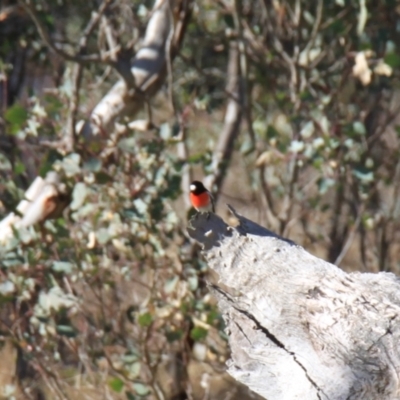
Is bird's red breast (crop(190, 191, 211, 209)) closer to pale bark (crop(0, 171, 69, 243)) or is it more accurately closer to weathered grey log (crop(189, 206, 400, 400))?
weathered grey log (crop(189, 206, 400, 400))

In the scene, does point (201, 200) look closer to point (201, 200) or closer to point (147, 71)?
point (201, 200)

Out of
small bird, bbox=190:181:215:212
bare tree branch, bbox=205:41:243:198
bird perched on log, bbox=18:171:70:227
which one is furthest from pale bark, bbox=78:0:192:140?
bare tree branch, bbox=205:41:243:198

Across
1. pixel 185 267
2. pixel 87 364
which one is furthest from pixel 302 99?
pixel 87 364

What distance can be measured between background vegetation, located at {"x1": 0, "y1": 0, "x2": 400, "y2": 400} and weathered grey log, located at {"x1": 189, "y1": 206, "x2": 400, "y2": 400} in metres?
1.26

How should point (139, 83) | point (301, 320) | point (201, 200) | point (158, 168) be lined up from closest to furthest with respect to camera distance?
point (301, 320) → point (201, 200) → point (158, 168) → point (139, 83)

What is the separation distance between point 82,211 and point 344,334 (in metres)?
1.82

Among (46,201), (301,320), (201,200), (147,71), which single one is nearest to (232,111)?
(147,71)

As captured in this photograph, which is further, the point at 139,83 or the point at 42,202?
the point at 139,83

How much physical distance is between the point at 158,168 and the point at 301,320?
1.60m

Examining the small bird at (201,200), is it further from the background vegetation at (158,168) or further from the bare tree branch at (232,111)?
the bare tree branch at (232,111)

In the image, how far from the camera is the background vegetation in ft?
11.4

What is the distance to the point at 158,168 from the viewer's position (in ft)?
11.5

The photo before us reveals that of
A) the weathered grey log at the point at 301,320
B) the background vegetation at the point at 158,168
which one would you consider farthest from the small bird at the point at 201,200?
the background vegetation at the point at 158,168

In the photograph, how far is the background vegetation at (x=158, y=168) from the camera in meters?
3.47
